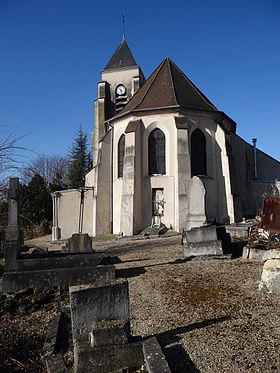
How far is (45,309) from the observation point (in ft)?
22.4

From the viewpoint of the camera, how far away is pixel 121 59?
3472 centimetres

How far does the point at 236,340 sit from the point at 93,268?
175 inches

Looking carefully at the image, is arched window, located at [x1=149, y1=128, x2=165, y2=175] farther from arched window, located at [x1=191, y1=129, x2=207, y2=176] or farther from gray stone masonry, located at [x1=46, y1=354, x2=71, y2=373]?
gray stone masonry, located at [x1=46, y1=354, x2=71, y2=373]

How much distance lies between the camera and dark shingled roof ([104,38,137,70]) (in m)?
34.0

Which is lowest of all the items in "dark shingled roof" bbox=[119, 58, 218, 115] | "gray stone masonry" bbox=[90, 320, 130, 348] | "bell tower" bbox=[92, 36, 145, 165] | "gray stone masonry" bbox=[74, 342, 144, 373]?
"gray stone masonry" bbox=[74, 342, 144, 373]

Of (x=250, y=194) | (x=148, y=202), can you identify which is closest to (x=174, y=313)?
(x=148, y=202)

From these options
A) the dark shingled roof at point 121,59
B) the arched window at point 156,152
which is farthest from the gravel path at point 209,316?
the dark shingled roof at point 121,59

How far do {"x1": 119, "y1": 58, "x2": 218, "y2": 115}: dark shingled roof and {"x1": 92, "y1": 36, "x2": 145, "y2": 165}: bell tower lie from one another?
6.57 meters

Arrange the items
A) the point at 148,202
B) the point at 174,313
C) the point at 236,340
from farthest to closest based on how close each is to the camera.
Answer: the point at 148,202 < the point at 174,313 < the point at 236,340

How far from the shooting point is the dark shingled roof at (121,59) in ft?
112

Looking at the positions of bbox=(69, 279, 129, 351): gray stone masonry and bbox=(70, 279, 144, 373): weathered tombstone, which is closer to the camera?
bbox=(70, 279, 144, 373): weathered tombstone

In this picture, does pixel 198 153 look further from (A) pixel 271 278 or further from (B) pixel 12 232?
(A) pixel 271 278

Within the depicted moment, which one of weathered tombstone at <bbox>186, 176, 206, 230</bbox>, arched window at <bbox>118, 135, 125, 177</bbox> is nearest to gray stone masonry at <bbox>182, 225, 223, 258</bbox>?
weathered tombstone at <bbox>186, 176, 206, 230</bbox>

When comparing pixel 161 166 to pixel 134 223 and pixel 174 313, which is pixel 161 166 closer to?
pixel 134 223
